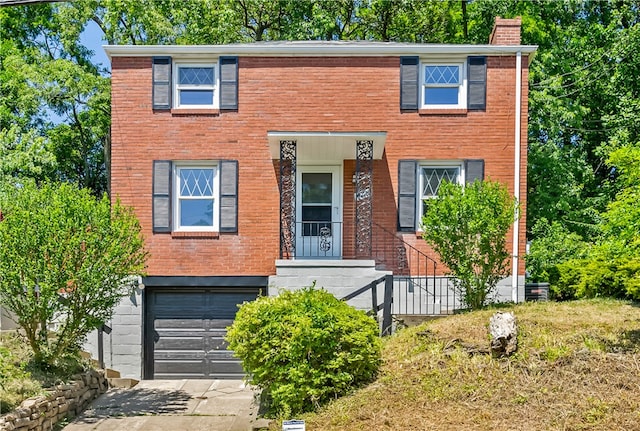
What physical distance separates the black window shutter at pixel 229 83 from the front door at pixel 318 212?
209 cm

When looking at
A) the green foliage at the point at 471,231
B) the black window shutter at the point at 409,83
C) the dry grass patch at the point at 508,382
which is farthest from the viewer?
the black window shutter at the point at 409,83

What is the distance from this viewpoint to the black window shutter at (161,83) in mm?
13602

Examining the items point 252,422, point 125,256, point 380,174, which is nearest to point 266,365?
point 252,422

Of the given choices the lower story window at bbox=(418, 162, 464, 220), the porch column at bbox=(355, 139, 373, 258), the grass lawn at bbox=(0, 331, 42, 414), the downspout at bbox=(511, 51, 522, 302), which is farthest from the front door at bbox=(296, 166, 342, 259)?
the grass lawn at bbox=(0, 331, 42, 414)

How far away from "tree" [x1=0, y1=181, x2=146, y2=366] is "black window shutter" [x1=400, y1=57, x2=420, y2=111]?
6418 mm

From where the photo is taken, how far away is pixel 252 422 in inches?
314

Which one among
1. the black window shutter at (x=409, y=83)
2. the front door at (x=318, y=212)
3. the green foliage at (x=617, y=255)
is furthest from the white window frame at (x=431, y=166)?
the green foliage at (x=617, y=255)

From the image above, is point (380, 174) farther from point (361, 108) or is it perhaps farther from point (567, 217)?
point (567, 217)

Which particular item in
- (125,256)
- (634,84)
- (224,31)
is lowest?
(125,256)

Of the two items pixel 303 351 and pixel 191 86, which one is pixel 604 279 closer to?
pixel 303 351

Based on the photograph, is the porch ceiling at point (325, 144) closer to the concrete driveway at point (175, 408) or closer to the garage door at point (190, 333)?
the garage door at point (190, 333)

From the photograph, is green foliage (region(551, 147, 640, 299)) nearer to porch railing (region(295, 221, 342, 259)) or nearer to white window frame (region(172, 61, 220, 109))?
porch railing (region(295, 221, 342, 259))

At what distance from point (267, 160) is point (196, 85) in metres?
2.32

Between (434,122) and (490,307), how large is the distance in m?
4.47
